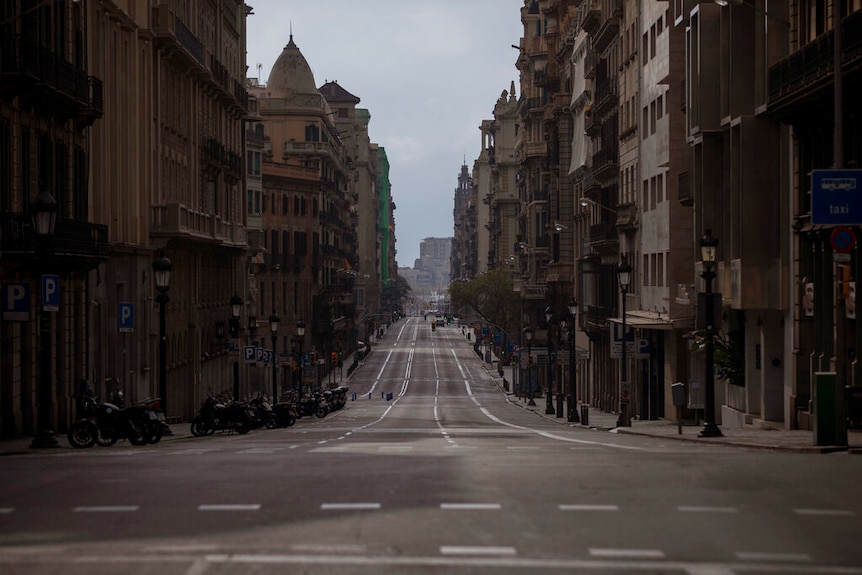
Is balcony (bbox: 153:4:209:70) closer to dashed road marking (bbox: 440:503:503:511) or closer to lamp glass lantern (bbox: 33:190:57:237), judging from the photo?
lamp glass lantern (bbox: 33:190:57:237)

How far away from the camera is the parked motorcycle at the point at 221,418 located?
37750mm

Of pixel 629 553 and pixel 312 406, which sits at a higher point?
pixel 629 553

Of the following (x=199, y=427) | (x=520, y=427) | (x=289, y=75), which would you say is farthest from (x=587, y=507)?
(x=289, y=75)

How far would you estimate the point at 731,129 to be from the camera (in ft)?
122

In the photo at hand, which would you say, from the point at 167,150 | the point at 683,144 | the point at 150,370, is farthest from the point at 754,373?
the point at 167,150

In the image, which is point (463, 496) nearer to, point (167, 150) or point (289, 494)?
point (289, 494)

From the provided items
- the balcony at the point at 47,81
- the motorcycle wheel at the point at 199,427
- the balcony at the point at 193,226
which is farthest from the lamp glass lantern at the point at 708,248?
the balcony at the point at 193,226

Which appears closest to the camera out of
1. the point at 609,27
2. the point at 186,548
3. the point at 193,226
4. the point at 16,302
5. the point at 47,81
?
the point at 186,548

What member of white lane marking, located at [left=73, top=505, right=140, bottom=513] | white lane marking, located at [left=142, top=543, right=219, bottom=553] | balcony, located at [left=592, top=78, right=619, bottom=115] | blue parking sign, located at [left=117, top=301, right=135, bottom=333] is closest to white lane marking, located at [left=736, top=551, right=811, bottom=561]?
white lane marking, located at [left=142, top=543, right=219, bottom=553]

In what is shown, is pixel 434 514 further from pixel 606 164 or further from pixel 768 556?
pixel 606 164

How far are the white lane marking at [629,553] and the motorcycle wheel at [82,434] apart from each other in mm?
17700

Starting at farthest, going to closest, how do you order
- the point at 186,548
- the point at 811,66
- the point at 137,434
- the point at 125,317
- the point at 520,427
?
the point at 520,427, the point at 125,317, the point at 811,66, the point at 137,434, the point at 186,548

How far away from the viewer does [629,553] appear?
1182cm

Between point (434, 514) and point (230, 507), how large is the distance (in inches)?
85.8
